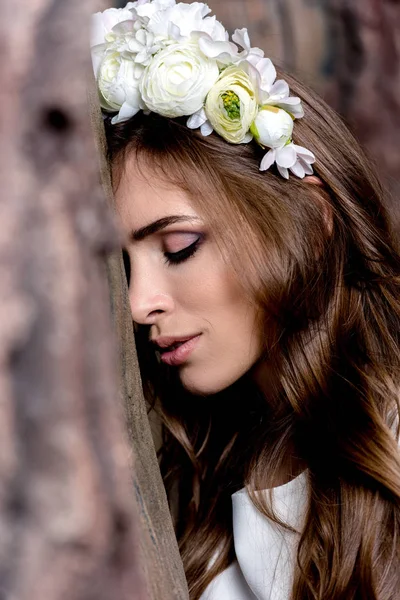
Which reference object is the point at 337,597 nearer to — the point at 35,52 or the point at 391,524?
the point at 391,524

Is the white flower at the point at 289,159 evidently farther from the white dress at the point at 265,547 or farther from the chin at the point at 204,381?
the white dress at the point at 265,547

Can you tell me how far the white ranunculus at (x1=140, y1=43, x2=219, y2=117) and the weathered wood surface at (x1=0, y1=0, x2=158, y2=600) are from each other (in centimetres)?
72

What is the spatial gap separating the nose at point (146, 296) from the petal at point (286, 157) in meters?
0.30

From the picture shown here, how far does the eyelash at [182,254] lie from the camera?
1407 mm

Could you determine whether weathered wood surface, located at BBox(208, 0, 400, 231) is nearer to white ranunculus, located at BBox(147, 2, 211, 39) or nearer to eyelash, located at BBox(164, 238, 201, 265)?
white ranunculus, located at BBox(147, 2, 211, 39)

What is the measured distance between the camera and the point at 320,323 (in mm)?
1524

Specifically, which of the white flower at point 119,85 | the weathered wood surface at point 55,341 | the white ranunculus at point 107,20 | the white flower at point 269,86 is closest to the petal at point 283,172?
the white flower at point 269,86

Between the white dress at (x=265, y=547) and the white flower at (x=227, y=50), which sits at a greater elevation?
the white flower at (x=227, y=50)

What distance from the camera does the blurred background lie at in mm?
3338

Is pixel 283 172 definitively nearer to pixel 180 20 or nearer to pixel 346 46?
pixel 180 20

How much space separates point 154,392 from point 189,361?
0.46m

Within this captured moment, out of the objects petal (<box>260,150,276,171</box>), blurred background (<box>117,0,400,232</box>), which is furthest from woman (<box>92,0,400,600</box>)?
blurred background (<box>117,0,400,232</box>)

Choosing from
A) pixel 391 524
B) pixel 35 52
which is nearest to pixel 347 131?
pixel 391 524

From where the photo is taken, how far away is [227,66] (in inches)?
55.8
